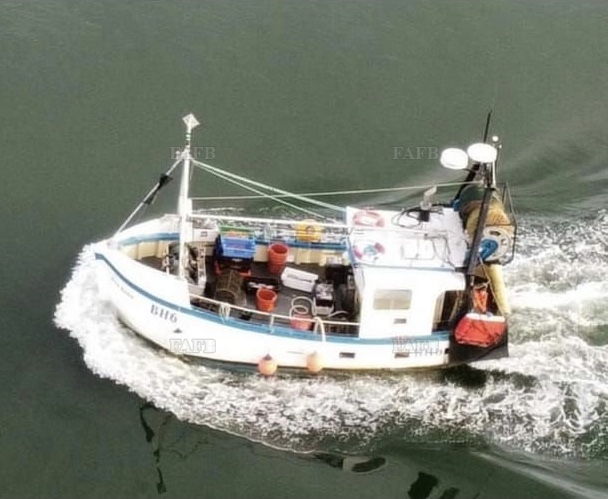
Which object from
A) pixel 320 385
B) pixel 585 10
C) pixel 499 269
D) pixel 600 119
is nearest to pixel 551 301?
pixel 499 269

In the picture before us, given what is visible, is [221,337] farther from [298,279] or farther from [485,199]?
[485,199]

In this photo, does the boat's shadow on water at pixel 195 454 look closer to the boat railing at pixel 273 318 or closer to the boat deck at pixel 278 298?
the boat railing at pixel 273 318

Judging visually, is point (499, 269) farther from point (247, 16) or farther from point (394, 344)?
point (247, 16)


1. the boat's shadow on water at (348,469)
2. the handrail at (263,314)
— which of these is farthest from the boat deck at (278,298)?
the boat's shadow on water at (348,469)

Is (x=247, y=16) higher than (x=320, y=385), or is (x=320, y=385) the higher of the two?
(x=247, y=16)

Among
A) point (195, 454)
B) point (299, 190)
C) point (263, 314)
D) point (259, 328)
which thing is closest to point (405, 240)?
point (263, 314)
